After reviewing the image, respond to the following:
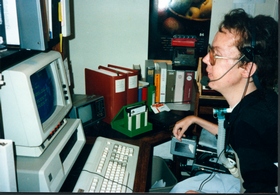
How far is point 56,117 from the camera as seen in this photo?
1.22m

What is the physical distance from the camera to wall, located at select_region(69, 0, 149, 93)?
2.14 meters

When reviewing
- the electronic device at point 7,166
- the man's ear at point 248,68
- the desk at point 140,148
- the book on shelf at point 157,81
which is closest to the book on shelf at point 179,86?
the book on shelf at point 157,81

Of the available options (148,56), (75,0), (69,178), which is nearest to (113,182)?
(69,178)

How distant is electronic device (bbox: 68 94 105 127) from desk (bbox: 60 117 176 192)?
0.06 m

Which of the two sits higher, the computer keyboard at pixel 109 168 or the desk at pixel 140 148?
the computer keyboard at pixel 109 168

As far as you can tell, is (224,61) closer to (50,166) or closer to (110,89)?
(110,89)

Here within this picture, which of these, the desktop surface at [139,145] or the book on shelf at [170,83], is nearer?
the desktop surface at [139,145]

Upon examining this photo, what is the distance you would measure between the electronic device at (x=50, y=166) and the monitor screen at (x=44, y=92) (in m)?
0.12

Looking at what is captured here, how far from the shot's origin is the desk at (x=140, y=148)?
1.15 meters

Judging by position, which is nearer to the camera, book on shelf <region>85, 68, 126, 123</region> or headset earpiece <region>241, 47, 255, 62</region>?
headset earpiece <region>241, 47, 255, 62</region>

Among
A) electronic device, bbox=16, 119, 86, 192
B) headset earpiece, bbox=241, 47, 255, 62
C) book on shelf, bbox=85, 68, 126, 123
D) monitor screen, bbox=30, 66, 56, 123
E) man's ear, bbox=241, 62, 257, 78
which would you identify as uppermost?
headset earpiece, bbox=241, 47, 255, 62

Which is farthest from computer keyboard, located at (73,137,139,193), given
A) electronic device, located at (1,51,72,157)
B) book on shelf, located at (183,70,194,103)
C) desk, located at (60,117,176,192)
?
book on shelf, located at (183,70,194,103)

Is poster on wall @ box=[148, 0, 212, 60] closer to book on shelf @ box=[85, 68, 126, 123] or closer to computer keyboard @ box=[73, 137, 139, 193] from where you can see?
book on shelf @ box=[85, 68, 126, 123]

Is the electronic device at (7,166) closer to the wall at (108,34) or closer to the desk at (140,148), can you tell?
the desk at (140,148)
